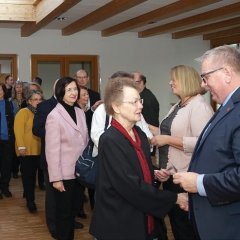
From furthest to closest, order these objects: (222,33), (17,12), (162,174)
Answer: (222,33), (17,12), (162,174)

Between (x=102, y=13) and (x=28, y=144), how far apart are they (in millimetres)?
3113

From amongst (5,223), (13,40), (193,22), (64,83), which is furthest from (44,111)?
(13,40)

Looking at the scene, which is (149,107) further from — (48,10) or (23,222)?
(23,222)

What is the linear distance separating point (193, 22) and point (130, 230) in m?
6.51

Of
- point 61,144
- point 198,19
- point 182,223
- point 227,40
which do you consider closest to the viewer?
point 182,223

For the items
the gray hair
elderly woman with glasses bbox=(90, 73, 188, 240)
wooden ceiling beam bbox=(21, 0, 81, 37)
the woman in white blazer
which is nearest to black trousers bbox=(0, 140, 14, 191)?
wooden ceiling beam bbox=(21, 0, 81, 37)

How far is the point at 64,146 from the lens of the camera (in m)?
3.29

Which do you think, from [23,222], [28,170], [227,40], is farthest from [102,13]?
[227,40]

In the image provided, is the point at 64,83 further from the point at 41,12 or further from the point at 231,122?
the point at 41,12

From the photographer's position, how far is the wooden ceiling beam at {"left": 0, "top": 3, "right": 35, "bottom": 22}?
22.9 feet

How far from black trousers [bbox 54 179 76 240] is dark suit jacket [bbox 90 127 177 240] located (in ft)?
4.03

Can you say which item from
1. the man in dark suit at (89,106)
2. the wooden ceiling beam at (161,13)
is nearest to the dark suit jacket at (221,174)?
the man in dark suit at (89,106)

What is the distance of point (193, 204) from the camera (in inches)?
76.2

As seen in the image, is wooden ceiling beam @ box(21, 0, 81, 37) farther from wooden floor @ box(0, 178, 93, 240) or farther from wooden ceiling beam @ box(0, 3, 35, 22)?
wooden floor @ box(0, 178, 93, 240)
